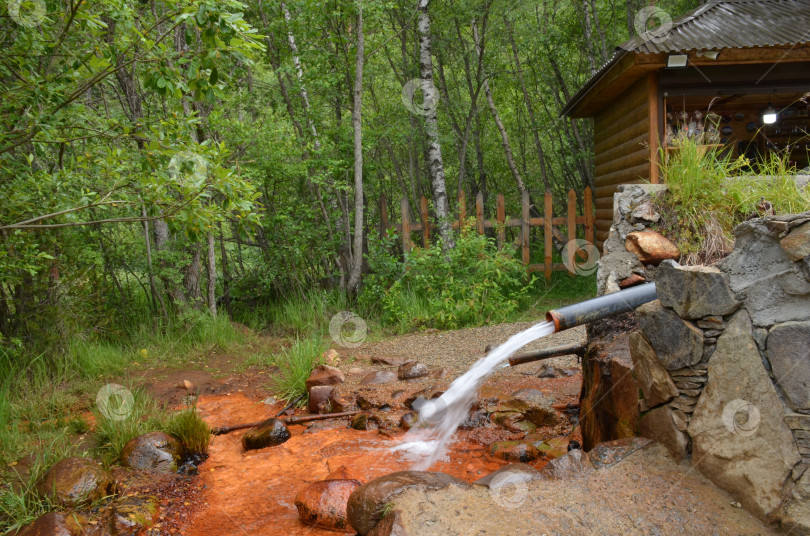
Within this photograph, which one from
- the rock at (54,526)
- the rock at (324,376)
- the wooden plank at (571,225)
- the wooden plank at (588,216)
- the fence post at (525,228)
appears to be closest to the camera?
the rock at (54,526)

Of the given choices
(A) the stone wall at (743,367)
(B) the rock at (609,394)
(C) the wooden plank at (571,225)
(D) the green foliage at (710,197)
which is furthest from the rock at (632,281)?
(C) the wooden plank at (571,225)

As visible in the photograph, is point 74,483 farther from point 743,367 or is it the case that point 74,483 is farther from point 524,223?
point 524,223

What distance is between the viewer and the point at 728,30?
784 centimetres

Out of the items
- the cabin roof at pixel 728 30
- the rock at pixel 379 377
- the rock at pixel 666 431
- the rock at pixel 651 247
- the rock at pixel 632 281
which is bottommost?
the rock at pixel 379 377

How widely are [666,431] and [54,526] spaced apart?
344 cm

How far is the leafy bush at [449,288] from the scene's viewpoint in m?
8.16

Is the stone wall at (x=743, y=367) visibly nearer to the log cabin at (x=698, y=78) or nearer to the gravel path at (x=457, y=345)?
the gravel path at (x=457, y=345)

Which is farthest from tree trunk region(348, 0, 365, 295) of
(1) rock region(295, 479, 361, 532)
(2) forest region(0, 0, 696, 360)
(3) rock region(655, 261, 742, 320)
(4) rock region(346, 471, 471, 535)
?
(3) rock region(655, 261, 742, 320)

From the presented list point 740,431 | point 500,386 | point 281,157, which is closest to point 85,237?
point 281,157

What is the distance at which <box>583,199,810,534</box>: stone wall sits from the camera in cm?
244

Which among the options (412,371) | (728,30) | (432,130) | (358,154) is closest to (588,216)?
(432,130)

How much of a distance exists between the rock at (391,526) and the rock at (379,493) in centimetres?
9

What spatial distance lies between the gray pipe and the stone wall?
452 millimetres

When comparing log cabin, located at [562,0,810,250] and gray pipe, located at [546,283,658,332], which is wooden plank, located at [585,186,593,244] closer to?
log cabin, located at [562,0,810,250]
